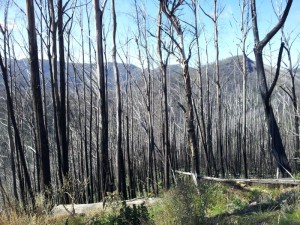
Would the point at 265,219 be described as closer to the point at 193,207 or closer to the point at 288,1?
the point at 193,207

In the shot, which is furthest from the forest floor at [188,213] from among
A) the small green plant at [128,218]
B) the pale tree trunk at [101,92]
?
the pale tree trunk at [101,92]

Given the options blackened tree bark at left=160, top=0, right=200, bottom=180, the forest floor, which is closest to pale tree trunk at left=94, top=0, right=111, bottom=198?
blackened tree bark at left=160, top=0, right=200, bottom=180

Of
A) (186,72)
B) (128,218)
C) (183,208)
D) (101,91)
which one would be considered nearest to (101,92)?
(101,91)

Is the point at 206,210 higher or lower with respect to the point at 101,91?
lower

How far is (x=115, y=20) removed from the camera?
16.4 meters

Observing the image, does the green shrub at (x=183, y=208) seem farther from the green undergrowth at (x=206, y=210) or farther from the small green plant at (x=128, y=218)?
the small green plant at (x=128, y=218)

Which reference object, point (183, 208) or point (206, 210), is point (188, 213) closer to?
point (183, 208)

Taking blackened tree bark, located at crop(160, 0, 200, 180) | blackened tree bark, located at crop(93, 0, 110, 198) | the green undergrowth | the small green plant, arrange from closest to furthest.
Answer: the green undergrowth, the small green plant, blackened tree bark, located at crop(160, 0, 200, 180), blackened tree bark, located at crop(93, 0, 110, 198)

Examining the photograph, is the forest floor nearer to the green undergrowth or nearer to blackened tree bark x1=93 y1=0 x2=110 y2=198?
the green undergrowth

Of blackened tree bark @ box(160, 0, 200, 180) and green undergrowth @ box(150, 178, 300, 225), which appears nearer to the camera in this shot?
green undergrowth @ box(150, 178, 300, 225)

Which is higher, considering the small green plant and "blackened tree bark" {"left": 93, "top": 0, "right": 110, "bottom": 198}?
"blackened tree bark" {"left": 93, "top": 0, "right": 110, "bottom": 198}

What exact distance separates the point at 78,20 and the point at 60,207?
1519 cm

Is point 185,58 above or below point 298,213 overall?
above

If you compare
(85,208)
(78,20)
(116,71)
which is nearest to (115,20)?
(116,71)
